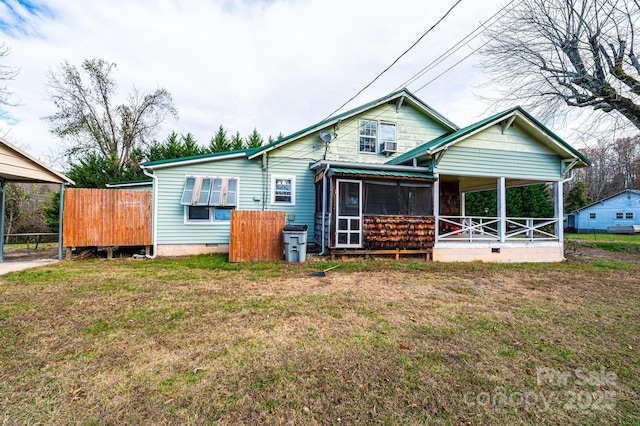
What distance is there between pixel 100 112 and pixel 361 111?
20644mm

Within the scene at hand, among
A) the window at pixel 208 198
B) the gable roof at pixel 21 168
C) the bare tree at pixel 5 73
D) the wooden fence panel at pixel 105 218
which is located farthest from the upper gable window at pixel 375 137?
the bare tree at pixel 5 73

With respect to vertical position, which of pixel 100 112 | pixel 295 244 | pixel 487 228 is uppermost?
pixel 100 112

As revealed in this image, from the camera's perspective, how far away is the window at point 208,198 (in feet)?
32.2

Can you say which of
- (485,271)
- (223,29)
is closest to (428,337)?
(485,271)

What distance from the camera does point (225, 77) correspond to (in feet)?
49.5

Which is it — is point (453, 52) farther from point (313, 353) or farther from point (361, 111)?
point (313, 353)

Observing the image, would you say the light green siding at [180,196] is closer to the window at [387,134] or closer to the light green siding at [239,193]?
the light green siding at [239,193]

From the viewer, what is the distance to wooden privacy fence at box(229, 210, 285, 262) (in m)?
8.66

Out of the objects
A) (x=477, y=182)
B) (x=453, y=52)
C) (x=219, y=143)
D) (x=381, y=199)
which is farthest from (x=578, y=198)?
(x=219, y=143)

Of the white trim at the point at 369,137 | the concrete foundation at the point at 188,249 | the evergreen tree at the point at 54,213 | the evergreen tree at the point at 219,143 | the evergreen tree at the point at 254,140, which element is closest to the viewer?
the concrete foundation at the point at 188,249

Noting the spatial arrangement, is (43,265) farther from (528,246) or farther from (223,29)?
(528,246)

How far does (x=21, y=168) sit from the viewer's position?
7.87m

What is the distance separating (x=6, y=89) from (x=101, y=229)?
731 centimetres

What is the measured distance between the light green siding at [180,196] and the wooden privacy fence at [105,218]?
1.65ft
